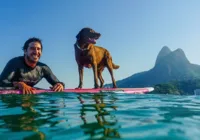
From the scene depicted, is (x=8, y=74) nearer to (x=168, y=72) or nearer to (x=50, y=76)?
(x=50, y=76)

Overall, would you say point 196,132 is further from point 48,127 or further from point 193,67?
point 193,67

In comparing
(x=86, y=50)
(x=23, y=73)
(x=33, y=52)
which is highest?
(x=86, y=50)

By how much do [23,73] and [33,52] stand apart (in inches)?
29.8

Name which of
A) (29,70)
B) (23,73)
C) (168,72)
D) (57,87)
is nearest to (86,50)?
(29,70)

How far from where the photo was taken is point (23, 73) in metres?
7.54

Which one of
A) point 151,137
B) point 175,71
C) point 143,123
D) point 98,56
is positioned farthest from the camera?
point 175,71

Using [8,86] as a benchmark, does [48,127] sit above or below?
below

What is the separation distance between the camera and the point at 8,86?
703cm

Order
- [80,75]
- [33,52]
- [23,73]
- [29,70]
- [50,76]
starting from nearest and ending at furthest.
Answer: [33,52] < [23,73] < [29,70] < [50,76] < [80,75]

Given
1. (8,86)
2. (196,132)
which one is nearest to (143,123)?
(196,132)

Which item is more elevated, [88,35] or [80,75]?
[88,35]

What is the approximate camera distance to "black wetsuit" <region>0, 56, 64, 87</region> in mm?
7096

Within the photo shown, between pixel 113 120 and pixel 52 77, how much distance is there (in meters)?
4.99

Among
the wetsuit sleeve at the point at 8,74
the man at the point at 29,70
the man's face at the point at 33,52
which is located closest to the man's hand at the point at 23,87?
the man at the point at 29,70
